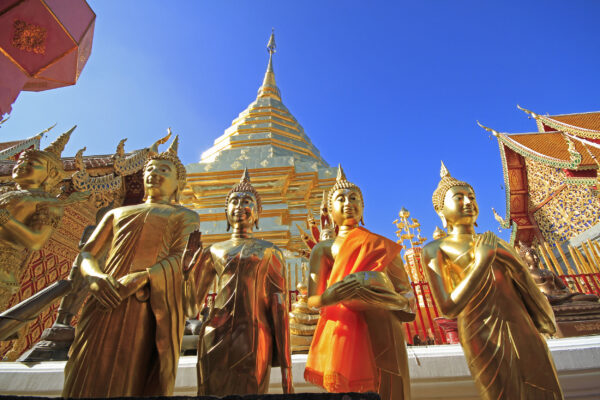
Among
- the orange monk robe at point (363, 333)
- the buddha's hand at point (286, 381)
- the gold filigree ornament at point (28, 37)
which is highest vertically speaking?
the gold filigree ornament at point (28, 37)

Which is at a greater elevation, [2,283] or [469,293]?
[2,283]

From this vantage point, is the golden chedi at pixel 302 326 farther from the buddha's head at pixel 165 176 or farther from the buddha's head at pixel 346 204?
the buddha's head at pixel 165 176

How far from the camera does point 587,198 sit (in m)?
8.84

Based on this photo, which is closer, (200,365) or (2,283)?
(200,365)

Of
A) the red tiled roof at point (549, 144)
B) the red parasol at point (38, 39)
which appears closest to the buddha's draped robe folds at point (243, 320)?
the red parasol at point (38, 39)

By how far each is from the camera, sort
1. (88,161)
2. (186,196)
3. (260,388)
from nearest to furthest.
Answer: (260,388), (88,161), (186,196)

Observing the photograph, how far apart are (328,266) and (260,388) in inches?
29.9

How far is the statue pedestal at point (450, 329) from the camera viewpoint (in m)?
3.07

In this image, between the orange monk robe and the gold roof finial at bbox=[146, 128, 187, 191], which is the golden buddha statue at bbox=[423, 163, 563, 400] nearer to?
the orange monk robe

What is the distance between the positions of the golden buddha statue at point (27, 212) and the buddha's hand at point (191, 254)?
124 cm

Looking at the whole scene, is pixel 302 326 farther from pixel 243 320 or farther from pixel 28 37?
pixel 28 37

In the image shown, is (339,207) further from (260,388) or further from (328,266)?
(260,388)

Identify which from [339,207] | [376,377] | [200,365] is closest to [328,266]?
[339,207]

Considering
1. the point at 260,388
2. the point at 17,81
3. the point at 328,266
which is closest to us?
the point at 260,388
